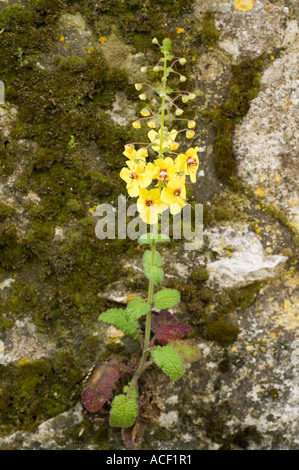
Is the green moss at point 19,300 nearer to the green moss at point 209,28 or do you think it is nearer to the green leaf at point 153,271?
the green leaf at point 153,271

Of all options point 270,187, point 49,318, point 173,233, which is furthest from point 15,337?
point 270,187

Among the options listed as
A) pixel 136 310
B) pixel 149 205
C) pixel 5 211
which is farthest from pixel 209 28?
pixel 136 310

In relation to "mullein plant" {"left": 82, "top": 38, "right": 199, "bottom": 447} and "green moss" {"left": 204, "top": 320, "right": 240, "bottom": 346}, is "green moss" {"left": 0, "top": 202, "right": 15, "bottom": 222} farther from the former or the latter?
"green moss" {"left": 204, "top": 320, "right": 240, "bottom": 346}

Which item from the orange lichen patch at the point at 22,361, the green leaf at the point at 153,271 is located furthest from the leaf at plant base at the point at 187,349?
the orange lichen patch at the point at 22,361

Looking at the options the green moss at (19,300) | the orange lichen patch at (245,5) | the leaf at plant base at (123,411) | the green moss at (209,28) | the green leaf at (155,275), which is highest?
the orange lichen patch at (245,5)

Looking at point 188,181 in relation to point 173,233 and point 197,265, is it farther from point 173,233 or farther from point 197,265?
point 197,265

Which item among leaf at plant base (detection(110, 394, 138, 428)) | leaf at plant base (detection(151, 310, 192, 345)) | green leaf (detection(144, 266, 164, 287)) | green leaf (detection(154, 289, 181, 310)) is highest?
green leaf (detection(144, 266, 164, 287))

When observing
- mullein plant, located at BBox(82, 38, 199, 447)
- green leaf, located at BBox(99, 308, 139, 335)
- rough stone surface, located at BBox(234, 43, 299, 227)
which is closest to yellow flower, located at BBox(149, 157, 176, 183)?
mullein plant, located at BBox(82, 38, 199, 447)

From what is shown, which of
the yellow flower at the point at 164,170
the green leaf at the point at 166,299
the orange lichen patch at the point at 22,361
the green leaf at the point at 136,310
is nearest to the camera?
the yellow flower at the point at 164,170
